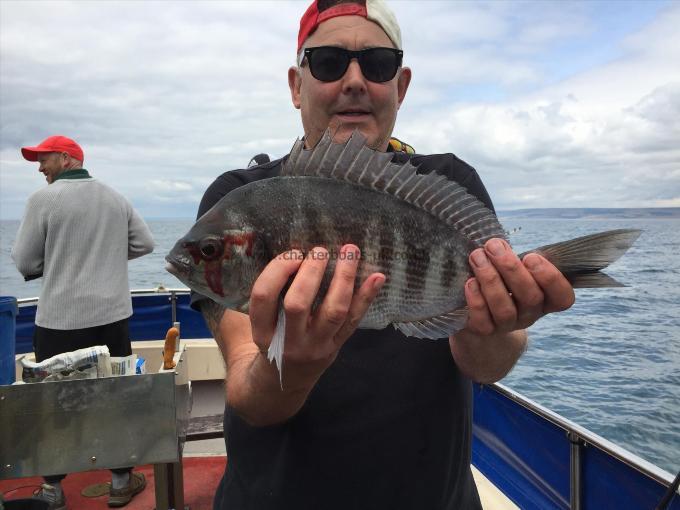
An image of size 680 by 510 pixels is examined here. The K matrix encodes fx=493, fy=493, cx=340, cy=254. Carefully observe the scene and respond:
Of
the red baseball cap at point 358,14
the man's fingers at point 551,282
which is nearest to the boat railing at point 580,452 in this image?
the man's fingers at point 551,282

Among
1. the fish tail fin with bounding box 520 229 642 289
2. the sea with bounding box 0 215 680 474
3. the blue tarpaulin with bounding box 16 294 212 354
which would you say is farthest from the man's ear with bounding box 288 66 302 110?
the blue tarpaulin with bounding box 16 294 212 354

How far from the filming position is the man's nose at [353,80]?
2.53 metres

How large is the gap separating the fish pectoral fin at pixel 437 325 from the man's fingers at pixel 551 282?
337mm

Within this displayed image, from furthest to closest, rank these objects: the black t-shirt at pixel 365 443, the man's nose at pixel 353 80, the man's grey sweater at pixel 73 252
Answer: the man's grey sweater at pixel 73 252, the man's nose at pixel 353 80, the black t-shirt at pixel 365 443

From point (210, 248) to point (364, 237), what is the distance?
2.02ft

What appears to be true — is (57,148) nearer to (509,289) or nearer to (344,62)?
(344,62)

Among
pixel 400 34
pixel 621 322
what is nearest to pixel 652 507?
pixel 400 34

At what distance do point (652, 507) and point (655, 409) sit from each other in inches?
477

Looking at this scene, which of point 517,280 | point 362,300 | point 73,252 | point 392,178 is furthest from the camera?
point 73,252

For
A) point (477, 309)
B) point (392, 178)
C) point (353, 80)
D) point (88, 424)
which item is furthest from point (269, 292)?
point (88, 424)

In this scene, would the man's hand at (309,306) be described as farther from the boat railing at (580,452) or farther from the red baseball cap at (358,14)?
the boat railing at (580,452)

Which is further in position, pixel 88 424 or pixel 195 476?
pixel 195 476

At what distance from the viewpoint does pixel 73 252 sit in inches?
207

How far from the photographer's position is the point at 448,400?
232 centimetres
